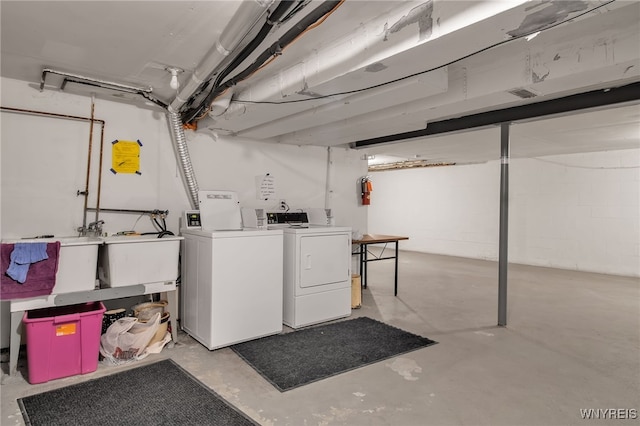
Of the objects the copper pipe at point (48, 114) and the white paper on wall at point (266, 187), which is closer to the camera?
Answer: the copper pipe at point (48, 114)

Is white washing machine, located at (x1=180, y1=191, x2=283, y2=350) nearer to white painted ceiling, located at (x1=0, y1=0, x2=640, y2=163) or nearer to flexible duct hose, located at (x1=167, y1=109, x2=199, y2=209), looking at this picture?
flexible duct hose, located at (x1=167, y1=109, x2=199, y2=209)

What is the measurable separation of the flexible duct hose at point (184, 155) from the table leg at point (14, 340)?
5.40ft

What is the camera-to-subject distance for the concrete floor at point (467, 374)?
2133 millimetres

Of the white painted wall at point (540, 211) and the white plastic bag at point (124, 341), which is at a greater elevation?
the white painted wall at point (540, 211)

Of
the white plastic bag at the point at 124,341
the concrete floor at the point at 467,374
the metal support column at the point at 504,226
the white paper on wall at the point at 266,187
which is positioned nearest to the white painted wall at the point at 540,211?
the concrete floor at the point at 467,374

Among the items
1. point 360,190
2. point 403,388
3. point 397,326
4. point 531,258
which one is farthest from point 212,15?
point 531,258

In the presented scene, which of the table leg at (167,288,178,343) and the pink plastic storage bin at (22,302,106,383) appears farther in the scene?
the table leg at (167,288,178,343)

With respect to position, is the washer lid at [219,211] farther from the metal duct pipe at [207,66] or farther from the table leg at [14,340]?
the table leg at [14,340]

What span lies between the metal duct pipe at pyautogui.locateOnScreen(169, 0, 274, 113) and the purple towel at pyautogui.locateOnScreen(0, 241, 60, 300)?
144cm

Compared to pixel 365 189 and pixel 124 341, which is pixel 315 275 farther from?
pixel 365 189

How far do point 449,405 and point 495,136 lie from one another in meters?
4.06

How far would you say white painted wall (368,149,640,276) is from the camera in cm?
629

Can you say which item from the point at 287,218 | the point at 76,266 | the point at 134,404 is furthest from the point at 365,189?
the point at 134,404

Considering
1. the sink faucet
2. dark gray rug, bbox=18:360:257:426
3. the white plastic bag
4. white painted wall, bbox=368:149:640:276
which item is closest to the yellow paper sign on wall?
the sink faucet
